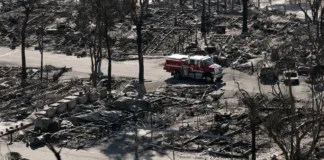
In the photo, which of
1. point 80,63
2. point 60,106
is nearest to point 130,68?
point 80,63

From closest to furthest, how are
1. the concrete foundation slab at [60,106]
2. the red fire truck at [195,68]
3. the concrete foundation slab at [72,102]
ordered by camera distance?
the concrete foundation slab at [60,106] → the concrete foundation slab at [72,102] → the red fire truck at [195,68]

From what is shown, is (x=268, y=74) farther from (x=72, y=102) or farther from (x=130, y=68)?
(x=72, y=102)

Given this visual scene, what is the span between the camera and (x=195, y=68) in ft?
145

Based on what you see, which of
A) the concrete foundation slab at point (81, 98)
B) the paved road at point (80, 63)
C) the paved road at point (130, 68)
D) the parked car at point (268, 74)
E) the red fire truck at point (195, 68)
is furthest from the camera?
the paved road at point (80, 63)

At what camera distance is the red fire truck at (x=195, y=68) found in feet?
143

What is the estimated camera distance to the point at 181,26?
6203cm

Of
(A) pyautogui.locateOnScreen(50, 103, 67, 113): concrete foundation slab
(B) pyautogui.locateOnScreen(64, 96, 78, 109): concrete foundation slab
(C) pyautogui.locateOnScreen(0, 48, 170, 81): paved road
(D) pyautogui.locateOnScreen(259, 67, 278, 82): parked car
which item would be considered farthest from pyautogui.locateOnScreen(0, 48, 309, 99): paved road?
(A) pyautogui.locateOnScreen(50, 103, 67, 113): concrete foundation slab

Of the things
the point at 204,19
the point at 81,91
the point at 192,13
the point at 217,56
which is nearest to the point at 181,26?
the point at 204,19

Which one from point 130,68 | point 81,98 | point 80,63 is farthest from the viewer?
point 80,63

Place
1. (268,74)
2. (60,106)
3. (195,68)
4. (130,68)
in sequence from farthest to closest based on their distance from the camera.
→ (130,68)
(195,68)
(268,74)
(60,106)

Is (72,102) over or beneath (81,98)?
beneath

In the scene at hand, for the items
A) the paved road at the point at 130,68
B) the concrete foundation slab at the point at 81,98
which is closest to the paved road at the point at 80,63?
the paved road at the point at 130,68

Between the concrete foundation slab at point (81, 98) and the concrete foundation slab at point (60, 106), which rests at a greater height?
the concrete foundation slab at point (81, 98)

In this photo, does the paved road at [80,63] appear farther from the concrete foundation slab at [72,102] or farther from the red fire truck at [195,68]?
the concrete foundation slab at [72,102]
